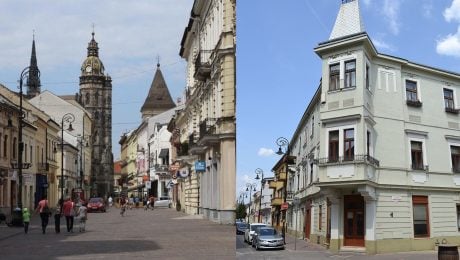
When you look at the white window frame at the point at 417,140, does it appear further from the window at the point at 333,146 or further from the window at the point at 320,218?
the window at the point at 320,218

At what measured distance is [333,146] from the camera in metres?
10.3

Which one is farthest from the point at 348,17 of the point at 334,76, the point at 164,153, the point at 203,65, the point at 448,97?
the point at 164,153

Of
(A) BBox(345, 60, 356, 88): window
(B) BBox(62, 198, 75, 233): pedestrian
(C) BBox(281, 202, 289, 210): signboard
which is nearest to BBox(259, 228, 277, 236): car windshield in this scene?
(C) BBox(281, 202, 289, 210): signboard

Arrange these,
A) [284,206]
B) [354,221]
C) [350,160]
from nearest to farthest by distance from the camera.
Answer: [284,206] < [354,221] < [350,160]

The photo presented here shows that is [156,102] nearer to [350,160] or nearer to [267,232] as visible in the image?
[350,160]

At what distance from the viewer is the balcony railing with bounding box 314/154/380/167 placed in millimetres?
9923

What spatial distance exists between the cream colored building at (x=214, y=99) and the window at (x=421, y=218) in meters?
2.88

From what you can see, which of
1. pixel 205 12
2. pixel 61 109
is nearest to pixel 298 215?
pixel 205 12

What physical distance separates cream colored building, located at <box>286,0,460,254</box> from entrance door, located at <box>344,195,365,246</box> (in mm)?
15

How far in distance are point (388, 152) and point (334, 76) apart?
2.09m

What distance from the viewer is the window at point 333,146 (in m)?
10.1

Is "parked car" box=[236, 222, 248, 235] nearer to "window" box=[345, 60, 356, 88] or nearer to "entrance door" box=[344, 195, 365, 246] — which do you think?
"entrance door" box=[344, 195, 365, 246]

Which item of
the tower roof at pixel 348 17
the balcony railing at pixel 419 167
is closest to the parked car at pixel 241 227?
the tower roof at pixel 348 17

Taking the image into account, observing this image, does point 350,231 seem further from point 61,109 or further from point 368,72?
point 61,109
